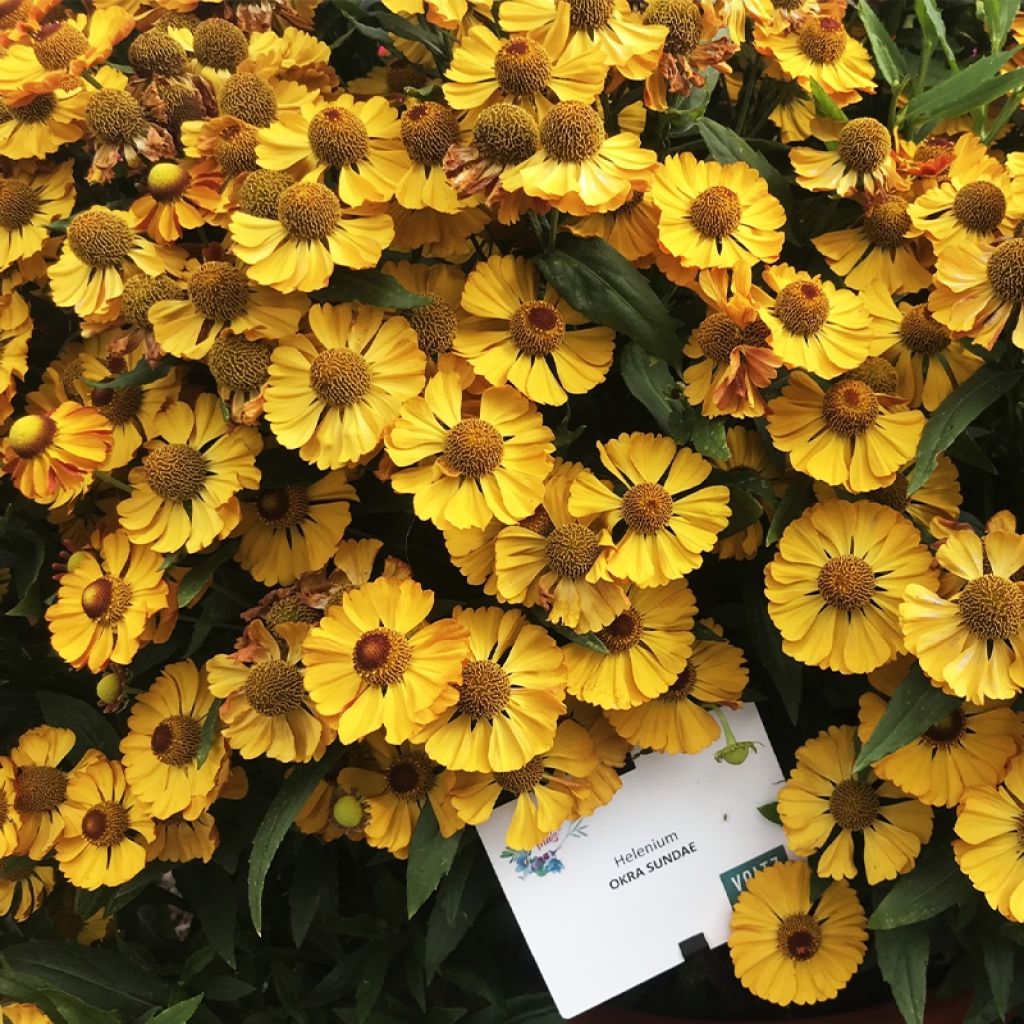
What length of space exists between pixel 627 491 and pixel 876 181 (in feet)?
1.32

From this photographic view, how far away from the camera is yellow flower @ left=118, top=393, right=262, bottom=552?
0.88 meters

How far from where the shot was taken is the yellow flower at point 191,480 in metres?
0.88

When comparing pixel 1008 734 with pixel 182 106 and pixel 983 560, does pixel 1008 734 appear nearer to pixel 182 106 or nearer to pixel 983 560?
pixel 983 560

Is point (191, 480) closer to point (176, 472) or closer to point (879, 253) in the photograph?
point (176, 472)

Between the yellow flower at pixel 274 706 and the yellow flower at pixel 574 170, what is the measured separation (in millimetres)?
427

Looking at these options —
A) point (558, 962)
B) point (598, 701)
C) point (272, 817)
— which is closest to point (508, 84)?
point (598, 701)

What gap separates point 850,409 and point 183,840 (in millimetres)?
766

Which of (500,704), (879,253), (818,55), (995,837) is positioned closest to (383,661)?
(500,704)

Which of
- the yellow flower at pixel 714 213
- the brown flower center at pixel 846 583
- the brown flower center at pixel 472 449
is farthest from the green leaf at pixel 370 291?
the brown flower center at pixel 846 583

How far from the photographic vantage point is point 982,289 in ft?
2.65

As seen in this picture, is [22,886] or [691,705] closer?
[691,705]

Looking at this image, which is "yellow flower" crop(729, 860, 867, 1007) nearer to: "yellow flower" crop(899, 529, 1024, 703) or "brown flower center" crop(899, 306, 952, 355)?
"yellow flower" crop(899, 529, 1024, 703)

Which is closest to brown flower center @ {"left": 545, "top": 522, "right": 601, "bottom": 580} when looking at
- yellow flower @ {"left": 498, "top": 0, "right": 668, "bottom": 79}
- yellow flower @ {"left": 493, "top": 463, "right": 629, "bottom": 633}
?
yellow flower @ {"left": 493, "top": 463, "right": 629, "bottom": 633}

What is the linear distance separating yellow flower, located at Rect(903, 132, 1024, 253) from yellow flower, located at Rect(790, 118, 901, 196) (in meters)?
0.04
